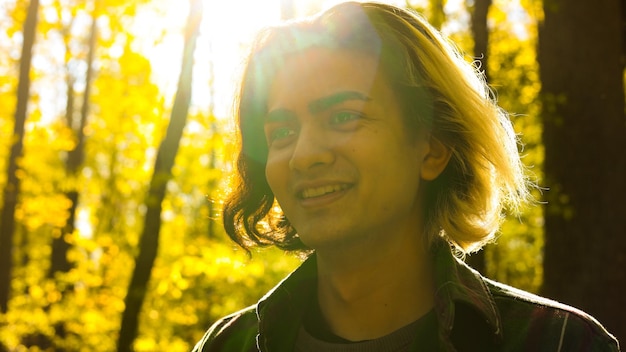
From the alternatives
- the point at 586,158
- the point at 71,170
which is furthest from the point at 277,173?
the point at 71,170

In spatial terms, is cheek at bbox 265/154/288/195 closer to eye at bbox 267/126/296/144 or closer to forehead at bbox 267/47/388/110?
eye at bbox 267/126/296/144

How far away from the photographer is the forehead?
7.38 ft

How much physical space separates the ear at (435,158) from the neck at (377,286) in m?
0.23

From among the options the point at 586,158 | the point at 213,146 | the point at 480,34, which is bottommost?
the point at 213,146

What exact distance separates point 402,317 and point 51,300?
13.9m

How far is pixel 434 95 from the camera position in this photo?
2396mm

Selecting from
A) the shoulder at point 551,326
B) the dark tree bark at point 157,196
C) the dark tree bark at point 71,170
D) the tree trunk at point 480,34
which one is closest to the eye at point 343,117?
the shoulder at point 551,326

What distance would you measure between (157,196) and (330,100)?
523cm

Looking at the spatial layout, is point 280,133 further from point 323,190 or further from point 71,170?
point 71,170

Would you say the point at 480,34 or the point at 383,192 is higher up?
the point at 480,34

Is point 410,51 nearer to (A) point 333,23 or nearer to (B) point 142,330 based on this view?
(A) point 333,23

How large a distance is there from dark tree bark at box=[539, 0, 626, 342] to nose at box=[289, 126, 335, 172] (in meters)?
4.30

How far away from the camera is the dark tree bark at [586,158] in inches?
238

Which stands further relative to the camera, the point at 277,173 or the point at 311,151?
the point at 277,173
